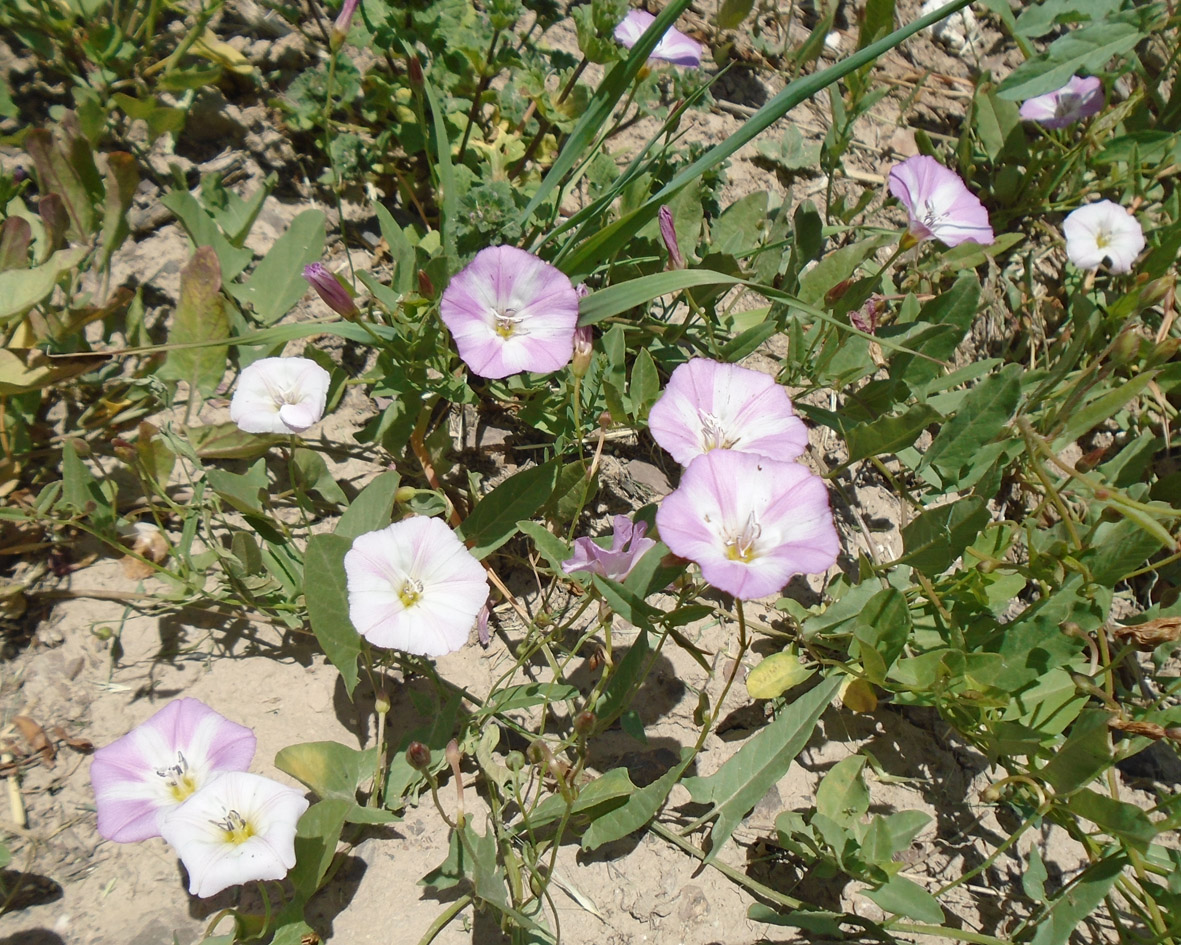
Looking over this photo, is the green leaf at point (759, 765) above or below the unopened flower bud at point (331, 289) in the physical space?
below

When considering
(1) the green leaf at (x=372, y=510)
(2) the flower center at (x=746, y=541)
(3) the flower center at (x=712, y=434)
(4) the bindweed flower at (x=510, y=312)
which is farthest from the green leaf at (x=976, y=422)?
(1) the green leaf at (x=372, y=510)

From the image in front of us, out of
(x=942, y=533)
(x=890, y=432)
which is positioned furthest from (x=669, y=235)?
(x=942, y=533)

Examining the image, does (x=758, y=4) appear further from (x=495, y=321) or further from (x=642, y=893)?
(x=642, y=893)

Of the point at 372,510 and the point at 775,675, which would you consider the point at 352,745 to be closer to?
the point at 372,510

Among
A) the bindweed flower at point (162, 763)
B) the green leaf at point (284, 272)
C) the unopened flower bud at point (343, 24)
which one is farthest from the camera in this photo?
the green leaf at point (284, 272)

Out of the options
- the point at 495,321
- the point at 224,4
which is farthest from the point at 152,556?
the point at 224,4

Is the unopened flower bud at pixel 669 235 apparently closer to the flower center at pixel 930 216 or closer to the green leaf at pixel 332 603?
the flower center at pixel 930 216
